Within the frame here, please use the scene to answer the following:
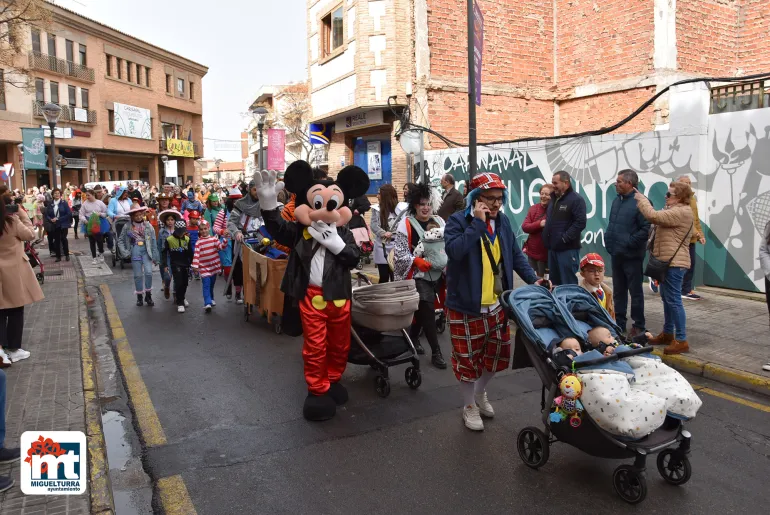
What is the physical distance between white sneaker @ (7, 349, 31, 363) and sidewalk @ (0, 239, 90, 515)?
0.07m

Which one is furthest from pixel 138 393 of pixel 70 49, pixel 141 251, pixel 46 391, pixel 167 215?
pixel 70 49

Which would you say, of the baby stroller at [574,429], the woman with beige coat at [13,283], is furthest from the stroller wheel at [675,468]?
the woman with beige coat at [13,283]

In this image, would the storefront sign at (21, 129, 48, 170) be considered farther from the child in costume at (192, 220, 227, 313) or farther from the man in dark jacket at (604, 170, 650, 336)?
the man in dark jacket at (604, 170, 650, 336)

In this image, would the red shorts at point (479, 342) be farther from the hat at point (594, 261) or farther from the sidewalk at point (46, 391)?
the sidewalk at point (46, 391)

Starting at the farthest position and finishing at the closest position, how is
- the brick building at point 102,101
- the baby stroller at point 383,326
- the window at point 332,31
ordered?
the brick building at point 102,101
the window at point 332,31
the baby stroller at point 383,326

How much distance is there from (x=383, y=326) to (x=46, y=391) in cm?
301

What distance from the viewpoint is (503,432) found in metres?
4.53

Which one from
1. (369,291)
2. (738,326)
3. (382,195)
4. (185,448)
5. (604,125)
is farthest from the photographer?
(604,125)

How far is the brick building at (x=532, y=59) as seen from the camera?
13375 millimetres

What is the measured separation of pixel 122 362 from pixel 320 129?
13787 millimetres

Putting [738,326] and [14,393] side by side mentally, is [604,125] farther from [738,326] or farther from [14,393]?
[14,393]

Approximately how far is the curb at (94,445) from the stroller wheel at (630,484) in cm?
298

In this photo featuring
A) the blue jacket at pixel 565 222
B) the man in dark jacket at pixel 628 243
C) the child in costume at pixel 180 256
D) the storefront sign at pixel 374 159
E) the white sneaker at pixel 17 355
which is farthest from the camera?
the storefront sign at pixel 374 159

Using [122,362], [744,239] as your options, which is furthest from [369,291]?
[744,239]
